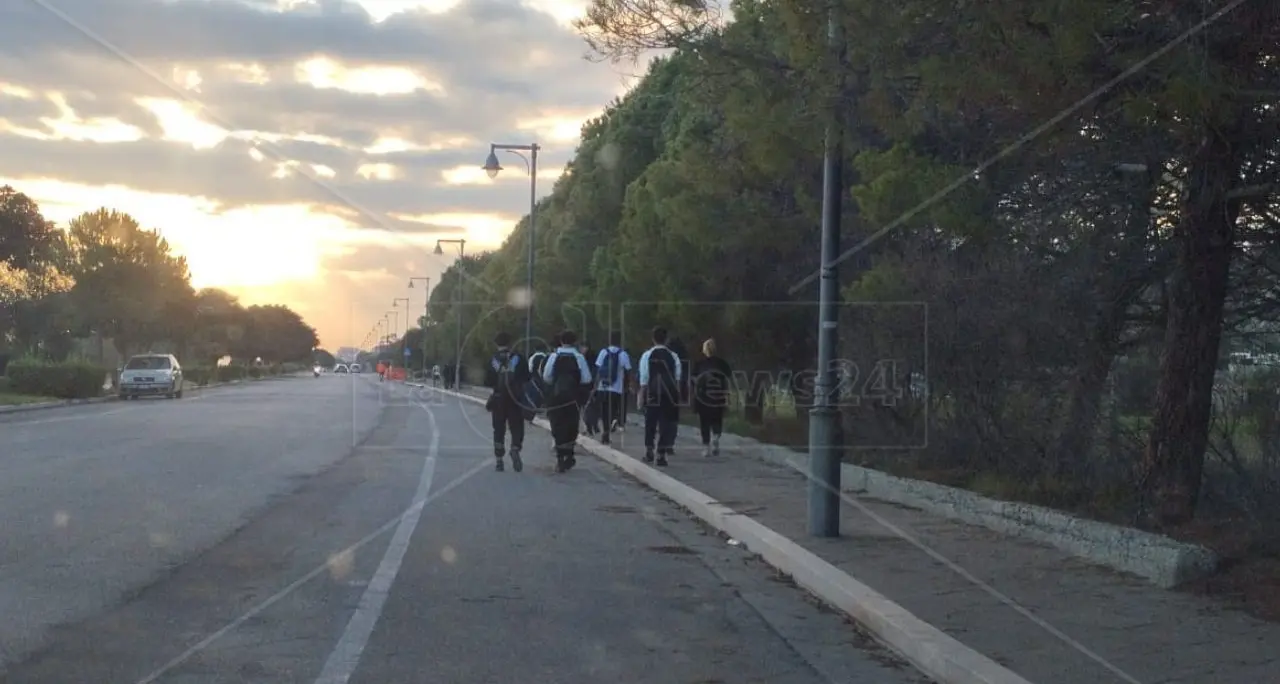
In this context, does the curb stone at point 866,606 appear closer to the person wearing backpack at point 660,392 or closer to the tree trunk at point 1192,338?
the tree trunk at point 1192,338

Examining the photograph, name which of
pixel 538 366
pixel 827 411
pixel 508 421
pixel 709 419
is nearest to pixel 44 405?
pixel 538 366

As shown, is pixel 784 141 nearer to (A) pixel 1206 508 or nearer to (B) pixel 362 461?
(A) pixel 1206 508

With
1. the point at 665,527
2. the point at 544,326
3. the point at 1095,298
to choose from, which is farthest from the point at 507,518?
the point at 544,326

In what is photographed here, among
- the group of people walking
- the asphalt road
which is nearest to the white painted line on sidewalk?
the asphalt road

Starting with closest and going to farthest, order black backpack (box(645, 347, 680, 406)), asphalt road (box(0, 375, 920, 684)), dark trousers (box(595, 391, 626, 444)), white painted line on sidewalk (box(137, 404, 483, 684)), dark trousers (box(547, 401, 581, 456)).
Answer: white painted line on sidewalk (box(137, 404, 483, 684)) → asphalt road (box(0, 375, 920, 684)) → black backpack (box(645, 347, 680, 406)) → dark trousers (box(547, 401, 581, 456)) → dark trousers (box(595, 391, 626, 444))

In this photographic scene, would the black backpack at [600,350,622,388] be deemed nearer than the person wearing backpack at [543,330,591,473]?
No

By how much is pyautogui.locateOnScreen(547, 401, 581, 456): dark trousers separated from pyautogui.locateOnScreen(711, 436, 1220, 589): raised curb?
176 inches

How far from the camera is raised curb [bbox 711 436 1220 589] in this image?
898 centimetres

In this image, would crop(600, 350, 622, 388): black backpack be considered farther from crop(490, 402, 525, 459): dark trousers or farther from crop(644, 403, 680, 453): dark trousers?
crop(490, 402, 525, 459): dark trousers

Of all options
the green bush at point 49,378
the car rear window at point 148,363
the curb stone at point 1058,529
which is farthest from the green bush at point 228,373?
the curb stone at point 1058,529

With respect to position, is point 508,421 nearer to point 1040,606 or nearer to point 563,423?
point 563,423

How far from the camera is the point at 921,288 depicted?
14219mm

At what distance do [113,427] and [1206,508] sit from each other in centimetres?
2240

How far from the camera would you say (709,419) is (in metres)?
19.4
